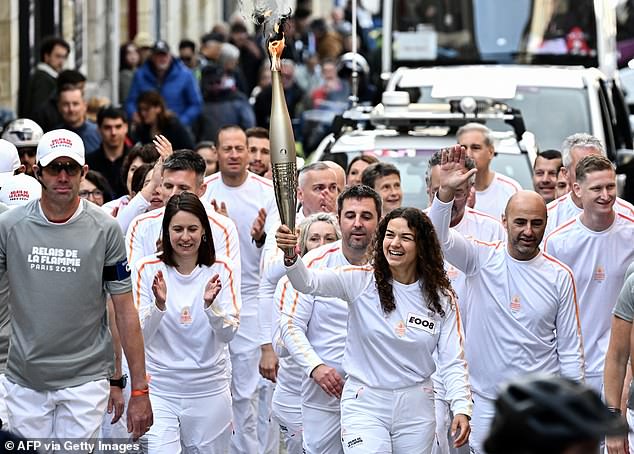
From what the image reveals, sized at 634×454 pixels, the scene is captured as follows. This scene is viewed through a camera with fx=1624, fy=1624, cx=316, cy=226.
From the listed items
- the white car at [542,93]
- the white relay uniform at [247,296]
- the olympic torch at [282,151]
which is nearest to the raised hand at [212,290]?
the olympic torch at [282,151]

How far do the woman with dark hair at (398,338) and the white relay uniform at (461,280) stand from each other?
0.74 meters

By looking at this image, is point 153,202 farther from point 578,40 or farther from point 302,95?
point 302,95

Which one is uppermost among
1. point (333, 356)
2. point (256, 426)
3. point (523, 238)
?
point (523, 238)

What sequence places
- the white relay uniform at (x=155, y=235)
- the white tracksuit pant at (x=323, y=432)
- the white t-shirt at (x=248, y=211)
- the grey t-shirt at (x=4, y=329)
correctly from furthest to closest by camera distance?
the white t-shirt at (x=248, y=211), the white relay uniform at (x=155, y=235), the white tracksuit pant at (x=323, y=432), the grey t-shirt at (x=4, y=329)

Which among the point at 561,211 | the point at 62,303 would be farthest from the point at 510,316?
the point at 62,303

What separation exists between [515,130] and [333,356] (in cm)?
390

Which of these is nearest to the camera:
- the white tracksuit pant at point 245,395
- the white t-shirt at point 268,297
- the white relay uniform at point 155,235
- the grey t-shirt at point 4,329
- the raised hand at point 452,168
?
the grey t-shirt at point 4,329

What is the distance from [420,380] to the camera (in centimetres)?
709

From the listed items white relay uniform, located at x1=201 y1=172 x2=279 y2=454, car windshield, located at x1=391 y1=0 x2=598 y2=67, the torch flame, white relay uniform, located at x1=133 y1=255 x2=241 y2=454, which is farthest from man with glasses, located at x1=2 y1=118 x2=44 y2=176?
car windshield, located at x1=391 y1=0 x2=598 y2=67

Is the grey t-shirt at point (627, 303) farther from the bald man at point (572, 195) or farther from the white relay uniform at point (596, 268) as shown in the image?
the bald man at point (572, 195)

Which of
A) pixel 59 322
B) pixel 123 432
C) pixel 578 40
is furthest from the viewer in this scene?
pixel 578 40

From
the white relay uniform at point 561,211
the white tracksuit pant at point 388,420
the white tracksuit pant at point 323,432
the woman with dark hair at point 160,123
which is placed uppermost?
the woman with dark hair at point 160,123

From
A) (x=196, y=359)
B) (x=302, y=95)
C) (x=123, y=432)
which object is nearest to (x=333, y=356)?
(x=196, y=359)

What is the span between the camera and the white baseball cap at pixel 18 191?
25.6 ft
